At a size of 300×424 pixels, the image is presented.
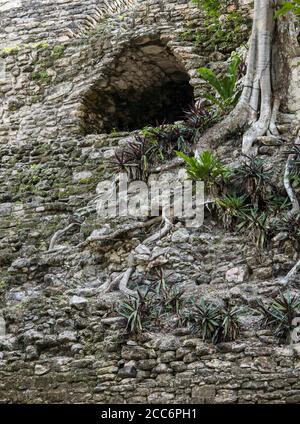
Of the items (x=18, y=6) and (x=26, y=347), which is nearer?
(x=26, y=347)

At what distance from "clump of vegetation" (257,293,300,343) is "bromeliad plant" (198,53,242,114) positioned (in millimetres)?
3552

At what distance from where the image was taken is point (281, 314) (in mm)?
6734

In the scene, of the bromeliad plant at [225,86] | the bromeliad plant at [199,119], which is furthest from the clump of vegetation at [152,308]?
the bromeliad plant at [225,86]

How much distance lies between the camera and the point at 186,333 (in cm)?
692

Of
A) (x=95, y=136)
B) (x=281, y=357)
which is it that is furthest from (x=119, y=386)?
(x=95, y=136)

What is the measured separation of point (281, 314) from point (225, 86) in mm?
4066

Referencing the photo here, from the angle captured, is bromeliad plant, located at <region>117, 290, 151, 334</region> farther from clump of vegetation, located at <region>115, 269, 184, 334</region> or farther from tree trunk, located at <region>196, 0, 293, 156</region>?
tree trunk, located at <region>196, 0, 293, 156</region>

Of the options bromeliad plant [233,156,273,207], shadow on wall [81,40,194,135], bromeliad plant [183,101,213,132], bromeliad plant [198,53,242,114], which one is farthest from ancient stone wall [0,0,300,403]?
bromeliad plant [198,53,242,114]

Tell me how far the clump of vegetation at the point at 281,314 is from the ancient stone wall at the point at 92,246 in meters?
0.11

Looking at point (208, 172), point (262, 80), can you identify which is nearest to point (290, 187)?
point (208, 172)

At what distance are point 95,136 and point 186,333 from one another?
178 inches

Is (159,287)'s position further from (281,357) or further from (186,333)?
(281,357)

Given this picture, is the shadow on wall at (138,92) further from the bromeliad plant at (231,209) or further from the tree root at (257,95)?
the bromeliad plant at (231,209)

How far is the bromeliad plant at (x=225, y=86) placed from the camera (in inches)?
386
